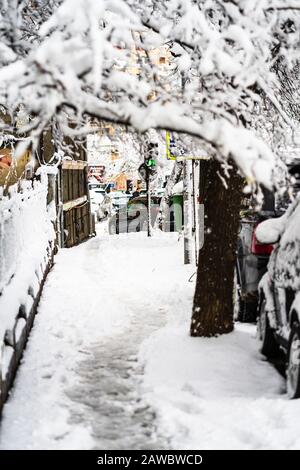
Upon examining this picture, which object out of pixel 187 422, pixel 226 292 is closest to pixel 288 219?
pixel 226 292

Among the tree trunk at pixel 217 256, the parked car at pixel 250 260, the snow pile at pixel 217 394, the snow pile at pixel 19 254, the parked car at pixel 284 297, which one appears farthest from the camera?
the parked car at pixel 250 260

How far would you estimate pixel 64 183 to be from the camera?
21359 millimetres

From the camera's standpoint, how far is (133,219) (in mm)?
34125

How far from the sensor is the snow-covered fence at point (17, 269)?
6.59m

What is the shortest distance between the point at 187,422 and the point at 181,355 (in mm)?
1994

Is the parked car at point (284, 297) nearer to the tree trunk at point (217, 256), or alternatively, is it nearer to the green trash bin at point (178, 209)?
the tree trunk at point (217, 256)

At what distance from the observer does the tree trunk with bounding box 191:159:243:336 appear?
7.75 m

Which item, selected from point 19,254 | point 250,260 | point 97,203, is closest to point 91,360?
point 250,260

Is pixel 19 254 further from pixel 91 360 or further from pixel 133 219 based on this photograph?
pixel 133 219

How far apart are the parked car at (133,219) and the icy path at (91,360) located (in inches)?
620

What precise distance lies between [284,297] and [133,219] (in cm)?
2777

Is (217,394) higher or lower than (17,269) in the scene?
lower

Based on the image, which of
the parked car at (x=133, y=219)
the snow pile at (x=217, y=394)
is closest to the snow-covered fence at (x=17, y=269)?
the snow pile at (x=217, y=394)

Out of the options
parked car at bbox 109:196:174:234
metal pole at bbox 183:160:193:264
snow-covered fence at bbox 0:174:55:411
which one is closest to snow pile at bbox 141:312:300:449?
snow-covered fence at bbox 0:174:55:411
